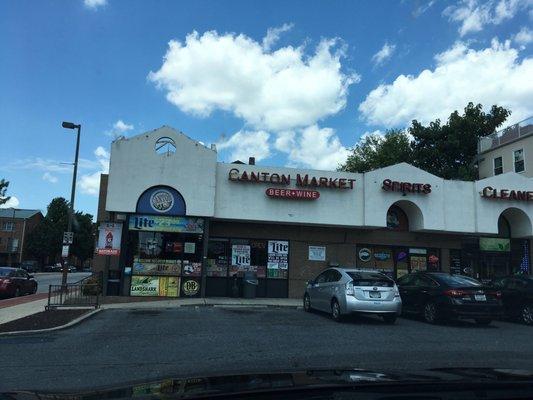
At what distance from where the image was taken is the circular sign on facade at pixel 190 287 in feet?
70.2

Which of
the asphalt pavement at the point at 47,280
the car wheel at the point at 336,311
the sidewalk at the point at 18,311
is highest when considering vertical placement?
the car wheel at the point at 336,311

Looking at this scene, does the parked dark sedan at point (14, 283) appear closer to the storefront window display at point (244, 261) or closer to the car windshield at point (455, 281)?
the storefront window display at point (244, 261)

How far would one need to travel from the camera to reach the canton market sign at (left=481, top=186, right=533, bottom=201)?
24047mm

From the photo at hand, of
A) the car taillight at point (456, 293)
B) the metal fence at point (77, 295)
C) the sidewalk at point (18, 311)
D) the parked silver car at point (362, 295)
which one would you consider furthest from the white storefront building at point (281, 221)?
the car taillight at point (456, 293)

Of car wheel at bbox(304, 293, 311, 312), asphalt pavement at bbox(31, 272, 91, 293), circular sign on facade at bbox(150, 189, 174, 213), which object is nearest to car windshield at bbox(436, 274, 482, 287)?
car wheel at bbox(304, 293, 311, 312)

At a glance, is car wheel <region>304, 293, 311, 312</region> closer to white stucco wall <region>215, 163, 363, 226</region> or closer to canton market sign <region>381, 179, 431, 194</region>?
white stucco wall <region>215, 163, 363, 226</region>

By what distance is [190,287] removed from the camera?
21.5 metres

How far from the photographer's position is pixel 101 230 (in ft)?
67.2

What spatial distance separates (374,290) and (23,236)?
79.7 meters

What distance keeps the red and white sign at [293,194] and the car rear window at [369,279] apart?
778cm

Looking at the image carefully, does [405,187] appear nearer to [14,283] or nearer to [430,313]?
[430,313]

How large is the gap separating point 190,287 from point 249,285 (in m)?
2.46

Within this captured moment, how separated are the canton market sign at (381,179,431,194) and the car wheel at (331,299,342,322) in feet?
31.1

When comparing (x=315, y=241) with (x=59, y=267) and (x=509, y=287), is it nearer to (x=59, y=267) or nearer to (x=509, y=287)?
(x=509, y=287)
